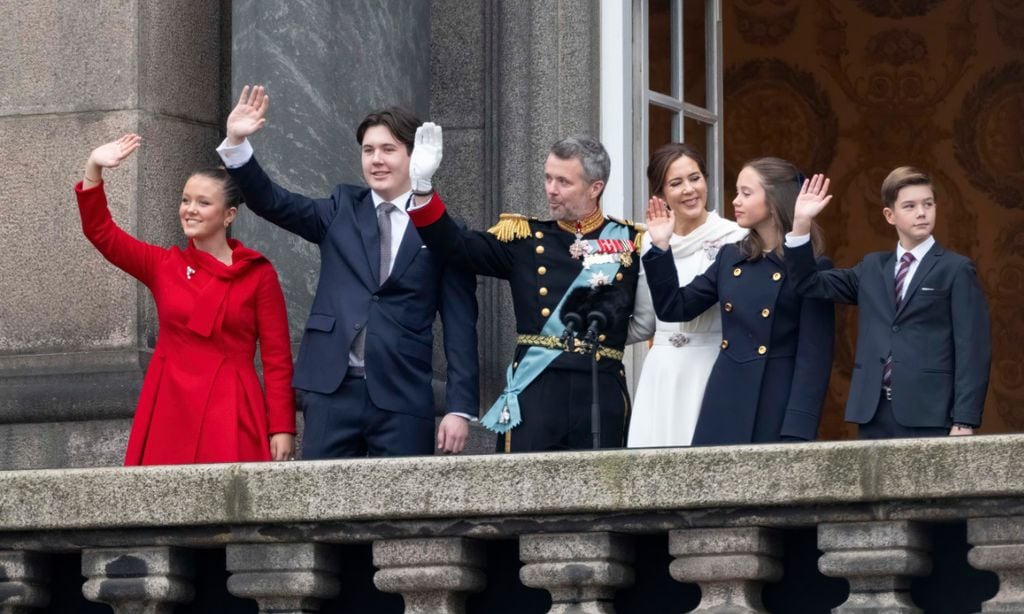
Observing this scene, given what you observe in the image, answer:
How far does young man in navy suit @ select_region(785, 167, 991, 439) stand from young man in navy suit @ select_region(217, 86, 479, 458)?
102 centimetres

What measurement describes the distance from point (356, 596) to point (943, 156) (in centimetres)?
826

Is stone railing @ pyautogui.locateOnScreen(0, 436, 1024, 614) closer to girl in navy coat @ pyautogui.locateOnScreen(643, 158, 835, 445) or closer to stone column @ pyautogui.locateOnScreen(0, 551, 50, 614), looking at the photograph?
stone column @ pyautogui.locateOnScreen(0, 551, 50, 614)

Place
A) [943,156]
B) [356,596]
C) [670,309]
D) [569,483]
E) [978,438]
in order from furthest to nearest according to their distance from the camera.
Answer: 1. [943,156]
2. [670,309]
3. [356,596]
4. [569,483]
5. [978,438]

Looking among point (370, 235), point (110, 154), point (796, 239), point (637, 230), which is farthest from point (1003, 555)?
point (110, 154)

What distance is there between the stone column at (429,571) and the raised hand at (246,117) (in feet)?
5.71

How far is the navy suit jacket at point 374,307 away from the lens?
641 cm

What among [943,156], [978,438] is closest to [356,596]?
[978,438]

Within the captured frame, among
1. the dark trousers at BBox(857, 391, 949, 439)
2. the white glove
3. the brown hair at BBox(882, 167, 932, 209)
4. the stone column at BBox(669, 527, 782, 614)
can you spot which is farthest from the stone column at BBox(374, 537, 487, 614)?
the brown hair at BBox(882, 167, 932, 209)

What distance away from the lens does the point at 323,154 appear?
25.3 ft

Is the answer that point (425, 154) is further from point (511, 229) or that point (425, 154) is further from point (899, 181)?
point (899, 181)

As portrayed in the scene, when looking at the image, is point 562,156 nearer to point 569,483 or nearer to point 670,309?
point 670,309

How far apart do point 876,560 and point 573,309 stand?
1.88 metres

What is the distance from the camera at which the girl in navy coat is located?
6.25 meters

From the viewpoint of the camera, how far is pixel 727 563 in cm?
475
